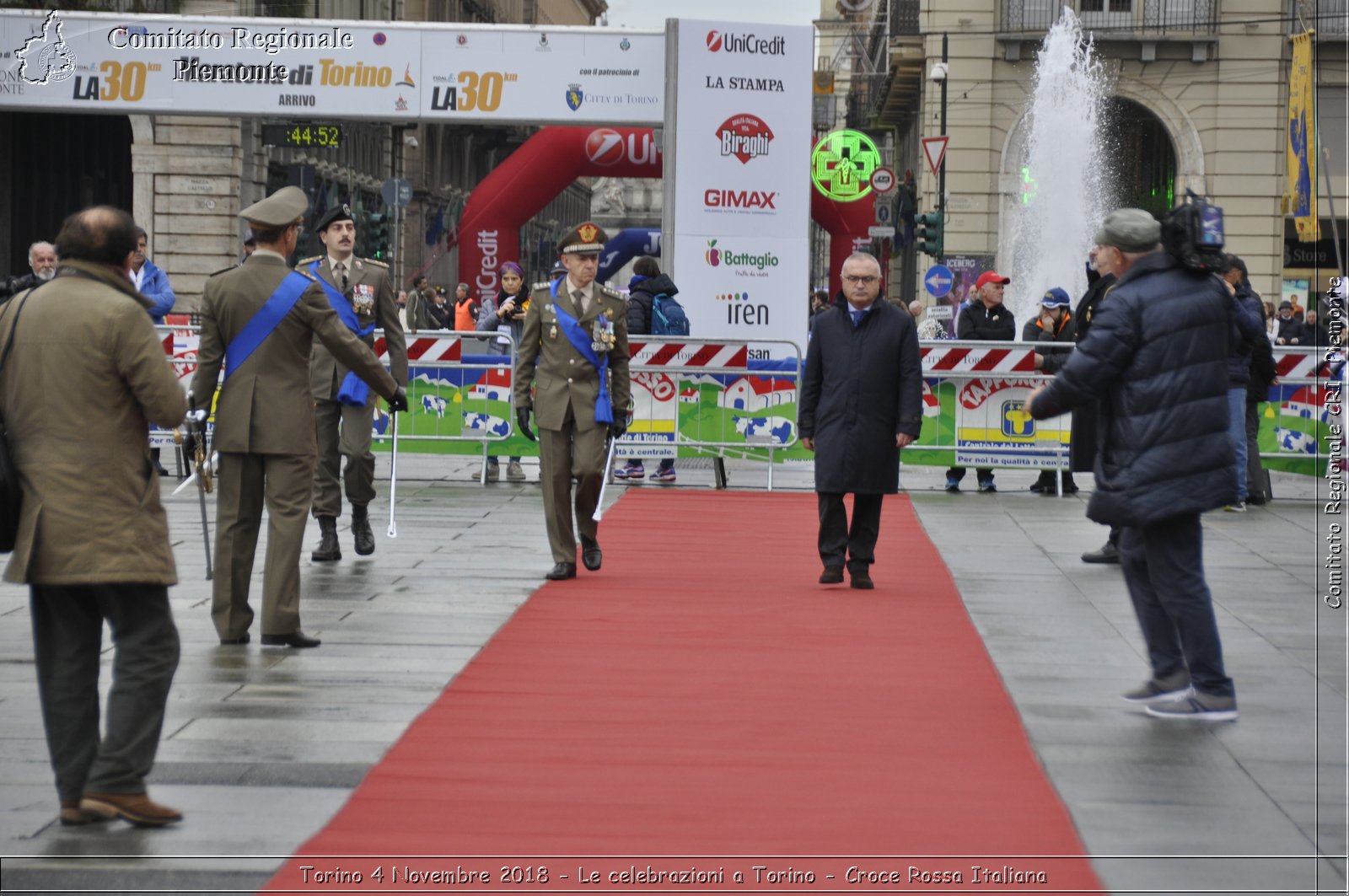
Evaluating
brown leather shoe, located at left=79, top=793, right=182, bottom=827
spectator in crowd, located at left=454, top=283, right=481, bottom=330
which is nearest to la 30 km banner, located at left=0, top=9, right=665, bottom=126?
spectator in crowd, located at left=454, top=283, right=481, bottom=330

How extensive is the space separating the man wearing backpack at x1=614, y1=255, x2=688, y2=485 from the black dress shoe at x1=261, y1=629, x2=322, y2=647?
28.3 ft

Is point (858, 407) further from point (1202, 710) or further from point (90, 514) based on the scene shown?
point (90, 514)

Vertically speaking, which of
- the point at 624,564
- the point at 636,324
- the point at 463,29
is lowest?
the point at 624,564

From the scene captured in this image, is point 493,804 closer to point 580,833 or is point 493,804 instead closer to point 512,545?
point 580,833

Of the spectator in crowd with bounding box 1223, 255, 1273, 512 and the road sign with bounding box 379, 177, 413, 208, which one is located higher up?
the road sign with bounding box 379, 177, 413, 208

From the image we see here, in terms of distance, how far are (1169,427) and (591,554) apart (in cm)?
462

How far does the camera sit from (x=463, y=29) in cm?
1978

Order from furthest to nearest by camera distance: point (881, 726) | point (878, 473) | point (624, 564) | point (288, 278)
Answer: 1. point (624, 564)
2. point (878, 473)
3. point (288, 278)
4. point (881, 726)

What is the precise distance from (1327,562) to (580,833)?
302 inches

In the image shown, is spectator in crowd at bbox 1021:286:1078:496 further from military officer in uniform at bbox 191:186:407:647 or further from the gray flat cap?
military officer in uniform at bbox 191:186:407:647

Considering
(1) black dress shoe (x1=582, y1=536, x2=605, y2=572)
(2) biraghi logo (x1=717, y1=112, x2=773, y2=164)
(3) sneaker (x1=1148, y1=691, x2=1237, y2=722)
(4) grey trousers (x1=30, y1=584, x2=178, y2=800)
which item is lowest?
(3) sneaker (x1=1148, y1=691, x2=1237, y2=722)

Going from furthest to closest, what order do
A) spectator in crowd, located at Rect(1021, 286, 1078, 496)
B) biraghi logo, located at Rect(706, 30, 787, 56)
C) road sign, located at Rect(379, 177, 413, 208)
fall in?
road sign, located at Rect(379, 177, 413, 208)
biraghi logo, located at Rect(706, 30, 787, 56)
spectator in crowd, located at Rect(1021, 286, 1078, 496)

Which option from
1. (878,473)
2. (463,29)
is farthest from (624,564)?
(463,29)

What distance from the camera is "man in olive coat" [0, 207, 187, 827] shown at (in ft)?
16.7
